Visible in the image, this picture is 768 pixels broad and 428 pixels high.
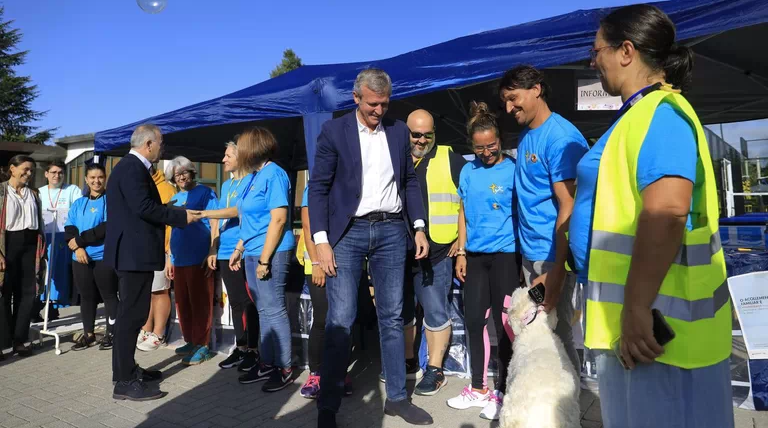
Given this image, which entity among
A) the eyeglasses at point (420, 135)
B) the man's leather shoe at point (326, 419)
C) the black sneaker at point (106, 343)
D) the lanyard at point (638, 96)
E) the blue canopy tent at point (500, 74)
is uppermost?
the blue canopy tent at point (500, 74)

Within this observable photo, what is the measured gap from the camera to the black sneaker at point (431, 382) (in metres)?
3.77

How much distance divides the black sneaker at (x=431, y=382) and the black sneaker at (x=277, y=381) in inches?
41.2

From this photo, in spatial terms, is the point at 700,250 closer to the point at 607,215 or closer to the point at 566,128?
the point at 607,215

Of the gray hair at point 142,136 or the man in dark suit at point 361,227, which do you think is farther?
the gray hair at point 142,136

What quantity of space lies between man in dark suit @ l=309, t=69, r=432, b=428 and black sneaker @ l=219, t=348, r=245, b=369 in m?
2.03

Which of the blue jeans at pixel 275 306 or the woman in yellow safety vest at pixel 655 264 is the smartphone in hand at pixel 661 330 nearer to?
the woman in yellow safety vest at pixel 655 264

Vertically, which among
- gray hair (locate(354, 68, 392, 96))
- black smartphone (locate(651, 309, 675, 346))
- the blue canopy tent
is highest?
the blue canopy tent

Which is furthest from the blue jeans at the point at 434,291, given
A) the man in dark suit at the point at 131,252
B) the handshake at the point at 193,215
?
the man in dark suit at the point at 131,252

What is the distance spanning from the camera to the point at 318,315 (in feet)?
12.5

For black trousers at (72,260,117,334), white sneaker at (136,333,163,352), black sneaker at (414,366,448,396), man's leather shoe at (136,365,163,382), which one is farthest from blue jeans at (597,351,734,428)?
white sneaker at (136,333,163,352)

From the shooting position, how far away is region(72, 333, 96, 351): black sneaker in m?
5.56

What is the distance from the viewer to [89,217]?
541 cm

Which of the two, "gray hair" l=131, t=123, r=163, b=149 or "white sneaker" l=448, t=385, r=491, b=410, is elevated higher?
"gray hair" l=131, t=123, r=163, b=149

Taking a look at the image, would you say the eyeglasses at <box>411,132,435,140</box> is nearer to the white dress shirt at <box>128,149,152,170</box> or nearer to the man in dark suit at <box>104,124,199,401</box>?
the man in dark suit at <box>104,124,199,401</box>
